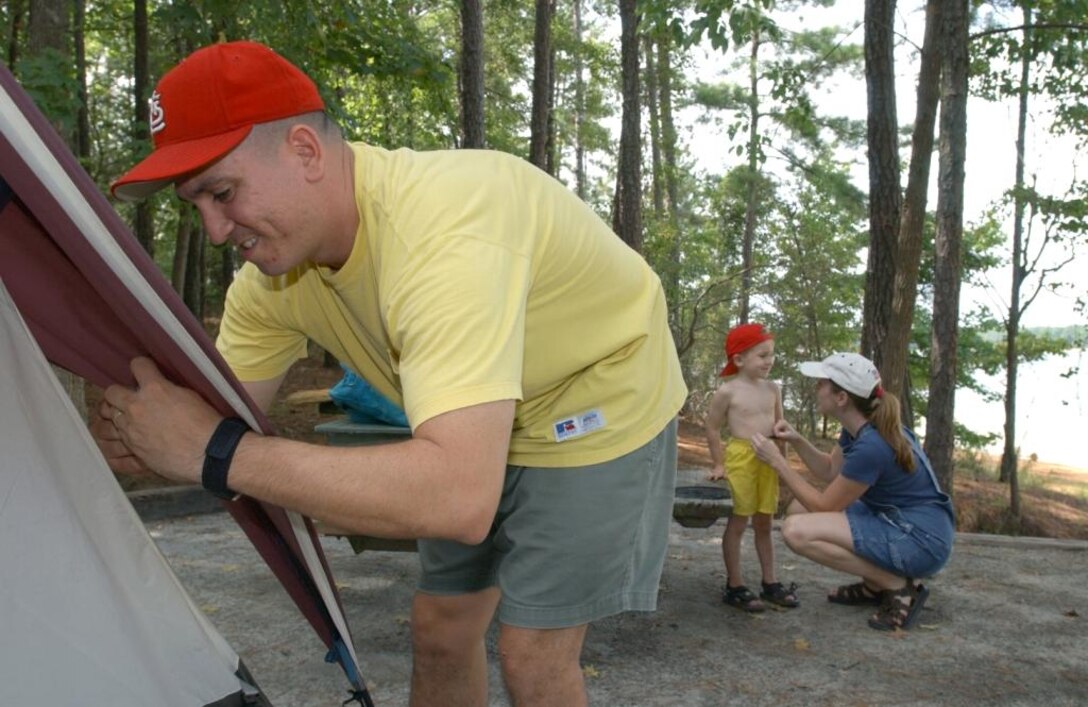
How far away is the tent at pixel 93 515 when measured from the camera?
1.75m

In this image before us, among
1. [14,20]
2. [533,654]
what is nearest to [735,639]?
[533,654]

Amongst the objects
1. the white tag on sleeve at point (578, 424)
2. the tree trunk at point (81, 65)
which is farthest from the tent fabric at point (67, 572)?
the tree trunk at point (81, 65)

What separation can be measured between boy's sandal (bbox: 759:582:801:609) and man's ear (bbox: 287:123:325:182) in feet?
13.0

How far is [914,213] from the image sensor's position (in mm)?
6992

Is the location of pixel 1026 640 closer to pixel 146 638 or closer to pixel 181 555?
pixel 146 638

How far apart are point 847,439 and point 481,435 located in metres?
3.55

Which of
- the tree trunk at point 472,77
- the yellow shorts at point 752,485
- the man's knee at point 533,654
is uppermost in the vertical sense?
the tree trunk at point 472,77

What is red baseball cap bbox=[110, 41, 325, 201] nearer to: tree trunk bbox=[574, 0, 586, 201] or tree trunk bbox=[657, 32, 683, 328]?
tree trunk bbox=[657, 32, 683, 328]

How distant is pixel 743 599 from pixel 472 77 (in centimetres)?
764

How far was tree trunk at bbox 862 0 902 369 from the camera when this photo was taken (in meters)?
8.00

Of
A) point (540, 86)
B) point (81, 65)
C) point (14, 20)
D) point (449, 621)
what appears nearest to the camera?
point (449, 621)

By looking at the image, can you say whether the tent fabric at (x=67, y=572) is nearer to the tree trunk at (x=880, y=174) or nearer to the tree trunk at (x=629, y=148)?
the tree trunk at (x=880, y=174)

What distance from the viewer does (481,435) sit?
5.06ft

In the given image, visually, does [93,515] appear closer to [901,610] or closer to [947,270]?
[901,610]
